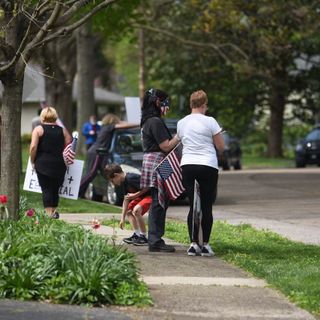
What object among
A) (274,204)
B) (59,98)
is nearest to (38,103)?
(59,98)

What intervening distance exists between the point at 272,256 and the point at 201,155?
1.46 m

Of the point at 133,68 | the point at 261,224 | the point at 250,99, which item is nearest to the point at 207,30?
the point at 250,99

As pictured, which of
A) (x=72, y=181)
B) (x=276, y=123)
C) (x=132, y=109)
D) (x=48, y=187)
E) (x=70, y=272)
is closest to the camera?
(x=70, y=272)

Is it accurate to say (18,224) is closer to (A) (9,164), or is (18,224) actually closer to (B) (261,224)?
(A) (9,164)

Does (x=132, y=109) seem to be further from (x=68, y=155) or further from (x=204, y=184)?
(x=204, y=184)

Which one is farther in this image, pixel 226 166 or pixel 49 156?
pixel 226 166

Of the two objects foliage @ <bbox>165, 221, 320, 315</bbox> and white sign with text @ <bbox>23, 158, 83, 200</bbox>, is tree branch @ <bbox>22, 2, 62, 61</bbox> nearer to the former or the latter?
white sign with text @ <bbox>23, 158, 83, 200</bbox>

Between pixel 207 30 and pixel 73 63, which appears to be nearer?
pixel 207 30

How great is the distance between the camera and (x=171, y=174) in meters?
11.5

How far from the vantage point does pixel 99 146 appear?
20422 millimetres

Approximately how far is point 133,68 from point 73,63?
27.0 meters

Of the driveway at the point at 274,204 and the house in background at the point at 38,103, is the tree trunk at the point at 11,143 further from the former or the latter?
the house in background at the point at 38,103

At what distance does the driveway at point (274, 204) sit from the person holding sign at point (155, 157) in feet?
8.80

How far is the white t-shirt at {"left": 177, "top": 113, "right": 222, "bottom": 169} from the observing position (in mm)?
11117
